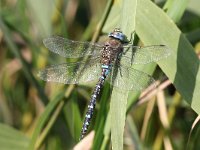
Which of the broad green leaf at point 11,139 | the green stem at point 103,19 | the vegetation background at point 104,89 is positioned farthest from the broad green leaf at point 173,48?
the broad green leaf at point 11,139

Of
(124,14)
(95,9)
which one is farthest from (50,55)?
(124,14)

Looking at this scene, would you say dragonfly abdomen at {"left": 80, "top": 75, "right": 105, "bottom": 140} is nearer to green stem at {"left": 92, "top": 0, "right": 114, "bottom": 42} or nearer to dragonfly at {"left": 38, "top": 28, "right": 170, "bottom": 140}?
dragonfly at {"left": 38, "top": 28, "right": 170, "bottom": 140}

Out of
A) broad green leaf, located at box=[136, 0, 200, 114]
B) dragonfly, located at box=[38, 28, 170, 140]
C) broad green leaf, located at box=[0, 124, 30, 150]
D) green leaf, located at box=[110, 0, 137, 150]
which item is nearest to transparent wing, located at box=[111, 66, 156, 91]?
dragonfly, located at box=[38, 28, 170, 140]

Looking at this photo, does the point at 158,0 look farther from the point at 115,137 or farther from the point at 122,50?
the point at 115,137

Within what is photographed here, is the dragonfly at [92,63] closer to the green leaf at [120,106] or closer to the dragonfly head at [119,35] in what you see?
the dragonfly head at [119,35]

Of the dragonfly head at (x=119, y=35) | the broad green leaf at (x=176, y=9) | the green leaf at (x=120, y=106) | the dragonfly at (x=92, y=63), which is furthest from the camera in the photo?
the dragonfly at (x=92, y=63)

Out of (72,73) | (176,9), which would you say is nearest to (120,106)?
(176,9)

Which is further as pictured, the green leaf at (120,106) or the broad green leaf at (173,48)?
the broad green leaf at (173,48)
